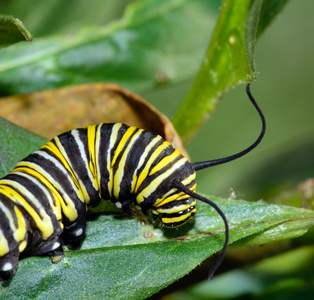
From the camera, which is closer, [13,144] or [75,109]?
[13,144]

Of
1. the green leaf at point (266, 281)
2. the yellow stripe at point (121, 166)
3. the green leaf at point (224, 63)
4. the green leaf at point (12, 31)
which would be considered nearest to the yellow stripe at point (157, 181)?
the yellow stripe at point (121, 166)

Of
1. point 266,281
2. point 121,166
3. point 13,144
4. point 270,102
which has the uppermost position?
point 13,144

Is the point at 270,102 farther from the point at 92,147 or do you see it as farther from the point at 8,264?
the point at 8,264

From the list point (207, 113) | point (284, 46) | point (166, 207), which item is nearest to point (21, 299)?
point (166, 207)

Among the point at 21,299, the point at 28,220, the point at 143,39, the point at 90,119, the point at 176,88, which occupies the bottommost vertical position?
the point at 176,88

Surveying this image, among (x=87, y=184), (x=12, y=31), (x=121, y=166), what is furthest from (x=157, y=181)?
(x=12, y=31)

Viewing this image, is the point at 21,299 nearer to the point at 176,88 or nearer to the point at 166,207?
the point at 166,207
